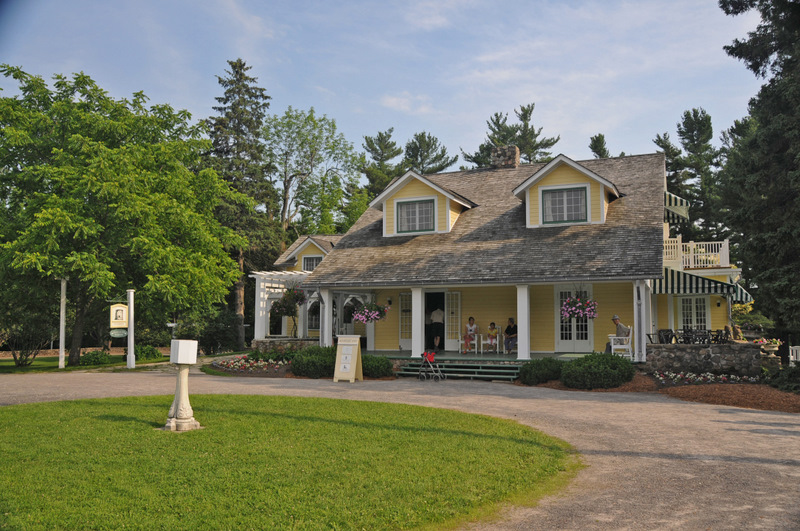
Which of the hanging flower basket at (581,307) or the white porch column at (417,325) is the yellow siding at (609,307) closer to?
the hanging flower basket at (581,307)

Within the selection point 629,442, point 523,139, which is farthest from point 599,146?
point 629,442

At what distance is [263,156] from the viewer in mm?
48469

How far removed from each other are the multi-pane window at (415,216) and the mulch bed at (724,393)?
8863 millimetres

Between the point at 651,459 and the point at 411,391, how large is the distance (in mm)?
7976

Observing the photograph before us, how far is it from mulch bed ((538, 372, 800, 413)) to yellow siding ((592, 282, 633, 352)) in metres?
3.91

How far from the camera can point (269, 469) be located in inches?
285

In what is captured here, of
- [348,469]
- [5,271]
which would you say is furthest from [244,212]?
[348,469]

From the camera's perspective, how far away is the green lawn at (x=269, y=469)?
5715 millimetres

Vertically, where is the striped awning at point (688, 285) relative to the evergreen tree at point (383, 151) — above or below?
below

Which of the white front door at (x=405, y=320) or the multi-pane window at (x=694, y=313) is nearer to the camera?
the white front door at (x=405, y=320)

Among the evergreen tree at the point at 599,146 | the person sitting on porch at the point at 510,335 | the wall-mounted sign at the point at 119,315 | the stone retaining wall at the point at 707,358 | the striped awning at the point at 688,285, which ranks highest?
the evergreen tree at the point at 599,146

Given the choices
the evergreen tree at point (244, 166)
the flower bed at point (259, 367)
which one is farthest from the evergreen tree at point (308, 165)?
the flower bed at point (259, 367)

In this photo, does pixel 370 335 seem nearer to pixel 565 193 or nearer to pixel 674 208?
pixel 565 193

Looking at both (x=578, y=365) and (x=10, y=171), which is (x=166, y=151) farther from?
(x=578, y=365)
